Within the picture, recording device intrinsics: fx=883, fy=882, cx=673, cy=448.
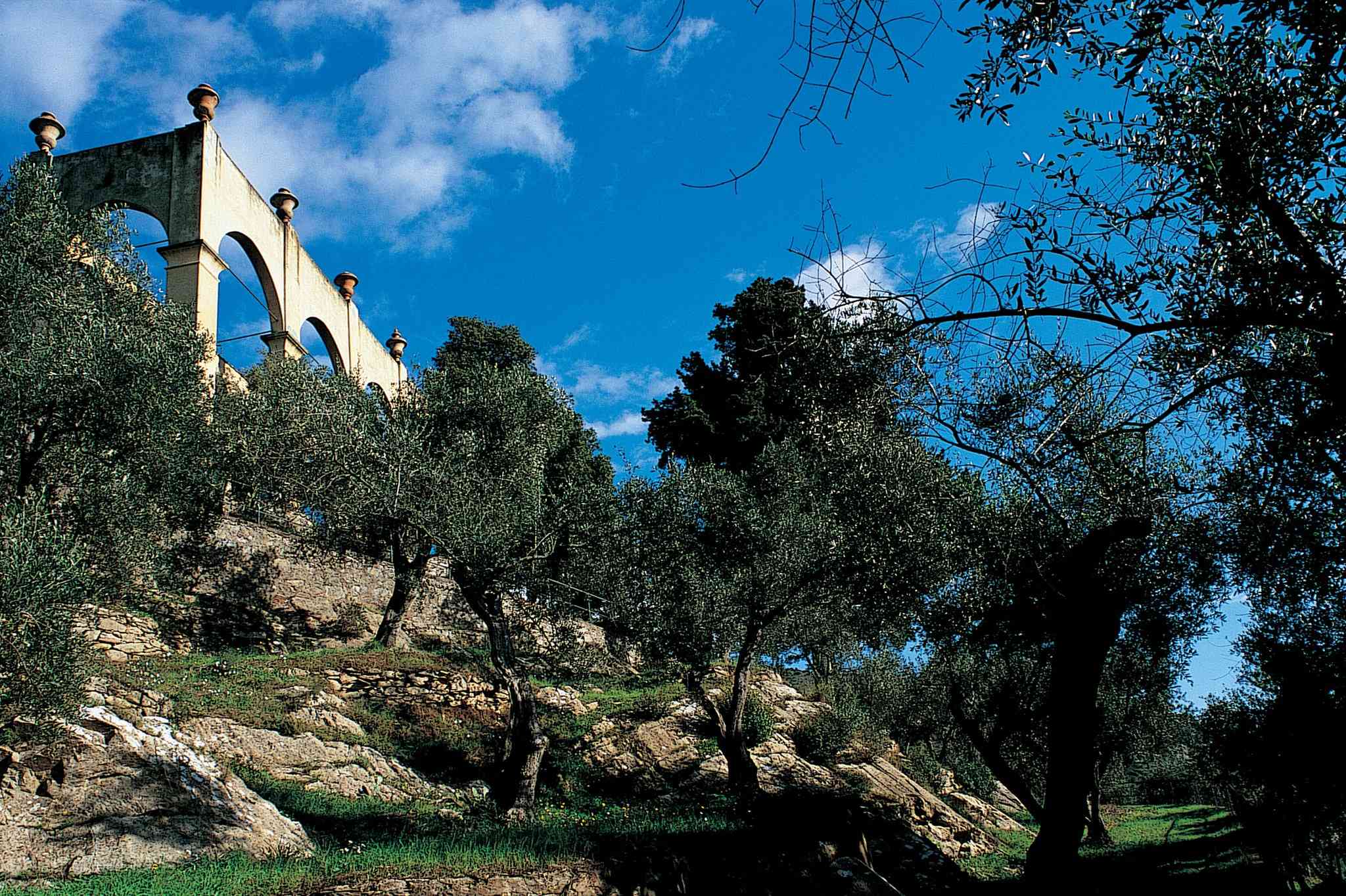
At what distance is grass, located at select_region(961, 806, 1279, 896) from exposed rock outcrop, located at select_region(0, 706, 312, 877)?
904cm

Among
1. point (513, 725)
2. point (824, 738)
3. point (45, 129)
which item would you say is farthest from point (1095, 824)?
point (45, 129)

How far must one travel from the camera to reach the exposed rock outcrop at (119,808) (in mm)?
9727

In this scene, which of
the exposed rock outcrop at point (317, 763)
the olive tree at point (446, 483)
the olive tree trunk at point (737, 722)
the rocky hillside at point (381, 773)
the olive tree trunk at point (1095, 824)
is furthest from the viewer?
the olive tree trunk at point (1095, 824)

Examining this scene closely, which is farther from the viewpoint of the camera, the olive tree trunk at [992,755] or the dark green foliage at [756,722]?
the dark green foliage at [756,722]

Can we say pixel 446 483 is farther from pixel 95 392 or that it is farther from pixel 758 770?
pixel 758 770

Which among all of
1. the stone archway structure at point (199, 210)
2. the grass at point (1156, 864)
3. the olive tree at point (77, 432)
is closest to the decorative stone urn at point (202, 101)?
the stone archway structure at point (199, 210)

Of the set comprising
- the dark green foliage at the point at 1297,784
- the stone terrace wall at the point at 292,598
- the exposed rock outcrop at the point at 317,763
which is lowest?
the dark green foliage at the point at 1297,784

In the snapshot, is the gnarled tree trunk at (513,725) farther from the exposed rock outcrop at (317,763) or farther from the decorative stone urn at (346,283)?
the decorative stone urn at (346,283)

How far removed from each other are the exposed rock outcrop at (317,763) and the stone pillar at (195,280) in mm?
11652

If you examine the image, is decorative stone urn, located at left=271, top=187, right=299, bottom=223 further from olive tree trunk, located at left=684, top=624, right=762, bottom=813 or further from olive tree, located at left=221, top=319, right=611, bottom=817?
olive tree trunk, located at left=684, top=624, right=762, bottom=813

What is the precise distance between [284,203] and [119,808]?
2443cm

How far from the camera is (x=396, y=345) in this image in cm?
4081

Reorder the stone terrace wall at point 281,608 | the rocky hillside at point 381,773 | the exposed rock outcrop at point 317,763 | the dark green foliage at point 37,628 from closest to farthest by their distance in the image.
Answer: the rocky hillside at point 381,773, the dark green foliage at point 37,628, the exposed rock outcrop at point 317,763, the stone terrace wall at point 281,608

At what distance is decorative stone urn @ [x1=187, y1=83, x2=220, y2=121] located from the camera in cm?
2517
